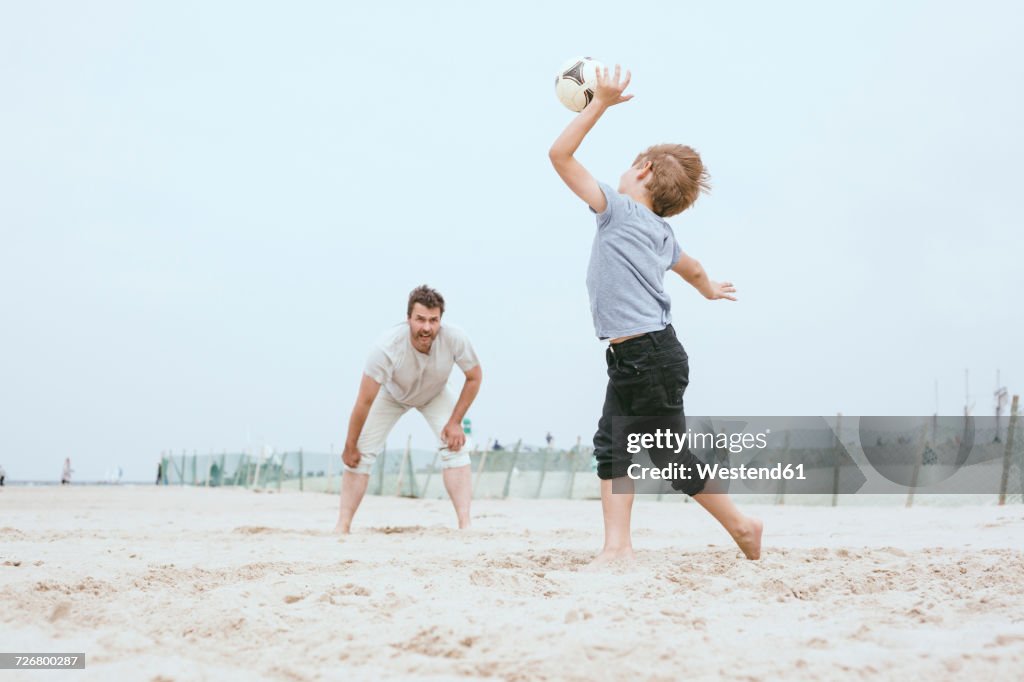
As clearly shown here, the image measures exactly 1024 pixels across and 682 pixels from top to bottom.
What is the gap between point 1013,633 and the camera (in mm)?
2084

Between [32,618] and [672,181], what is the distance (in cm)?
274

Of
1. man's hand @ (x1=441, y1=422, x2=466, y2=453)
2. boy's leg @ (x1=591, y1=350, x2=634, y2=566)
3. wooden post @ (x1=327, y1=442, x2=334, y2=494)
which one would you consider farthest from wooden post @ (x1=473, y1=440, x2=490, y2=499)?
boy's leg @ (x1=591, y1=350, x2=634, y2=566)

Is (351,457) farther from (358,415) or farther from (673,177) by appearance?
(673,177)

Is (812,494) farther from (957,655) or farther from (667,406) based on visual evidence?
(957,655)

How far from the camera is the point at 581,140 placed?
3424 millimetres

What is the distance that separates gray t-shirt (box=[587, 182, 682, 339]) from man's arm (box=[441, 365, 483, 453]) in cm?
258

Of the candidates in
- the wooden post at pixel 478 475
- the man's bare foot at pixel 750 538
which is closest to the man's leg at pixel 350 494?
the man's bare foot at pixel 750 538

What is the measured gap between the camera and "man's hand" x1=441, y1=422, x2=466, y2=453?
601cm

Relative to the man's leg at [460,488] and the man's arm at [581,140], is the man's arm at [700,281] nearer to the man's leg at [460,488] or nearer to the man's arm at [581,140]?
the man's arm at [581,140]

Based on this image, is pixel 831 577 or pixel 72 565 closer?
pixel 831 577

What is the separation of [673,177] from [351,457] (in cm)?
326

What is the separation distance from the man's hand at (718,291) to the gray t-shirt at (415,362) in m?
2.18

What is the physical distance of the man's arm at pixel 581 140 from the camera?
3.40m

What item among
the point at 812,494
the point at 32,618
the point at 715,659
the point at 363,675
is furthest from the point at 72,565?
the point at 812,494
